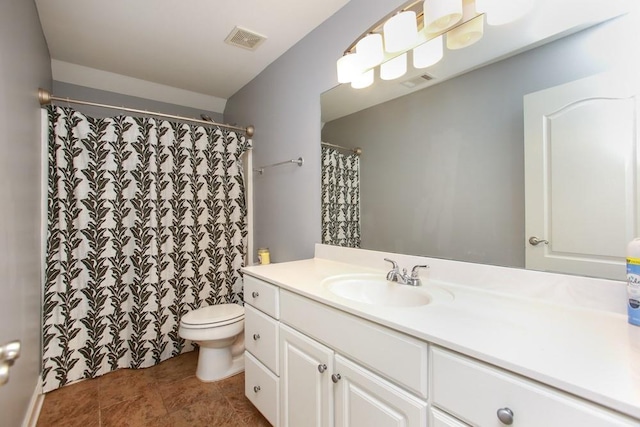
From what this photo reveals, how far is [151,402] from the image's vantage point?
1.72 metres

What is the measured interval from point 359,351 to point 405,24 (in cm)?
134

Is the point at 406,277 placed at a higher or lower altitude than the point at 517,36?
lower

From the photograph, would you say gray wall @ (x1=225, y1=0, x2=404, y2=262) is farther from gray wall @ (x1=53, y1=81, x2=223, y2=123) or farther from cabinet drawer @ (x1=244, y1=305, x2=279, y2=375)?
gray wall @ (x1=53, y1=81, x2=223, y2=123)

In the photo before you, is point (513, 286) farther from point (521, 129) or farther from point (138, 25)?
point (138, 25)

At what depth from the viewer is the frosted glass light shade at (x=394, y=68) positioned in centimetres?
141

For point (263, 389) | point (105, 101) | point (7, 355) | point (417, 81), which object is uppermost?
point (105, 101)

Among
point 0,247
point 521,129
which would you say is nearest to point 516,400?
point 521,129

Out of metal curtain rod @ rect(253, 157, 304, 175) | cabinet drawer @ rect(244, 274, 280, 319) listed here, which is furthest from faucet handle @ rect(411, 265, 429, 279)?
metal curtain rod @ rect(253, 157, 304, 175)

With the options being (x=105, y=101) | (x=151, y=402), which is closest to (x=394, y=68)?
(x=151, y=402)

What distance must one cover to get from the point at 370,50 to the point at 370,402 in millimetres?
1505

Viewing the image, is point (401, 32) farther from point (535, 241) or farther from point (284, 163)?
point (284, 163)

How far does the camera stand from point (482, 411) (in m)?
0.65

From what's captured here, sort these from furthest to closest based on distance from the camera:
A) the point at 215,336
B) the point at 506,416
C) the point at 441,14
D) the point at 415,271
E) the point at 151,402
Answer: the point at 215,336 → the point at 151,402 → the point at 415,271 → the point at 441,14 → the point at 506,416

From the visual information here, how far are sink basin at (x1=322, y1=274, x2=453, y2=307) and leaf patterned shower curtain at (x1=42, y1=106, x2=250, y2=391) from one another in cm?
146
